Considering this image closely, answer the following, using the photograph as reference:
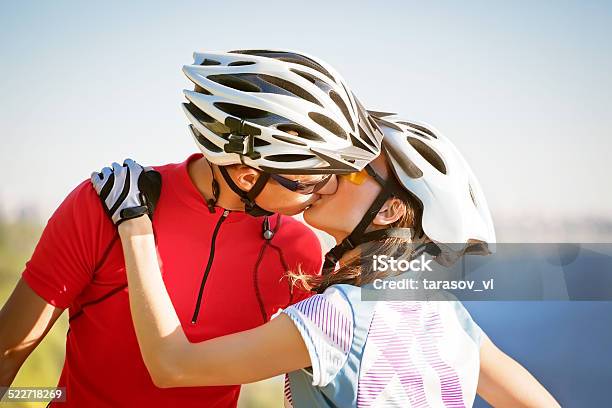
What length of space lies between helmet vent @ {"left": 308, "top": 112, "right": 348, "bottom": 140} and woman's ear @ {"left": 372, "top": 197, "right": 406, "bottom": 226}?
0.33 meters

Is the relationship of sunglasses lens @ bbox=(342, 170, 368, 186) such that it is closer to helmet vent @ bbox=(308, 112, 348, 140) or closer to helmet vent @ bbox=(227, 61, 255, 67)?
helmet vent @ bbox=(308, 112, 348, 140)

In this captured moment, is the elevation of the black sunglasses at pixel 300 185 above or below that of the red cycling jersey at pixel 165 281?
above

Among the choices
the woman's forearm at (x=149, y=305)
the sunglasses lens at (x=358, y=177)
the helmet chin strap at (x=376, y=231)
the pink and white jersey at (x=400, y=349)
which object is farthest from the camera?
the sunglasses lens at (x=358, y=177)

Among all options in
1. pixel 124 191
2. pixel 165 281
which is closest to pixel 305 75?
pixel 124 191

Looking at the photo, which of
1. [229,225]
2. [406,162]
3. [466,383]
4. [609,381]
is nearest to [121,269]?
[229,225]

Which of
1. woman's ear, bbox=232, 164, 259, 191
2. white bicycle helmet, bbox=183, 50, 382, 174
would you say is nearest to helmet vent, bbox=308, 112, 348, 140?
white bicycle helmet, bbox=183, 50, 382, 174

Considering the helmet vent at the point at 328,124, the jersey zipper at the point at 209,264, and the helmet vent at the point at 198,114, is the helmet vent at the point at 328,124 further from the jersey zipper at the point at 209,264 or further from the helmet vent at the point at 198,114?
the jersey zipper at the point at 209,264

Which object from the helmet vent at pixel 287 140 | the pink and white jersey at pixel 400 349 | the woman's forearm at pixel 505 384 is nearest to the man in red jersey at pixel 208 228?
the helmet vent at pixel 287 140

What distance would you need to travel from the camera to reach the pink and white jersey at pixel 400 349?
2.40 metres

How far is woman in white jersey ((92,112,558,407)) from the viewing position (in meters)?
2.44

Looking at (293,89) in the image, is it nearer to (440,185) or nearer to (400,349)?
(440,185)

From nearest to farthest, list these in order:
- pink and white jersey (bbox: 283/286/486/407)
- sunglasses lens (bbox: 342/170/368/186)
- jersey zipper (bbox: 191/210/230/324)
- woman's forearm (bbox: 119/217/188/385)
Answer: pink and white jersey (bbox: 283/286/486/407) → woman's forearm (bbox: 119/217/188/385) → sunglasses lens (bbox: 342/170/368/186) → jersey zipper (bbox: 191/210/230/324)

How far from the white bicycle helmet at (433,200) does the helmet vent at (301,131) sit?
238 millimetres

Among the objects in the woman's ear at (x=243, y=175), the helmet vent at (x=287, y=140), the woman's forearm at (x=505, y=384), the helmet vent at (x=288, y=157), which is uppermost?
the helmet vent at (x=287, y=140)
